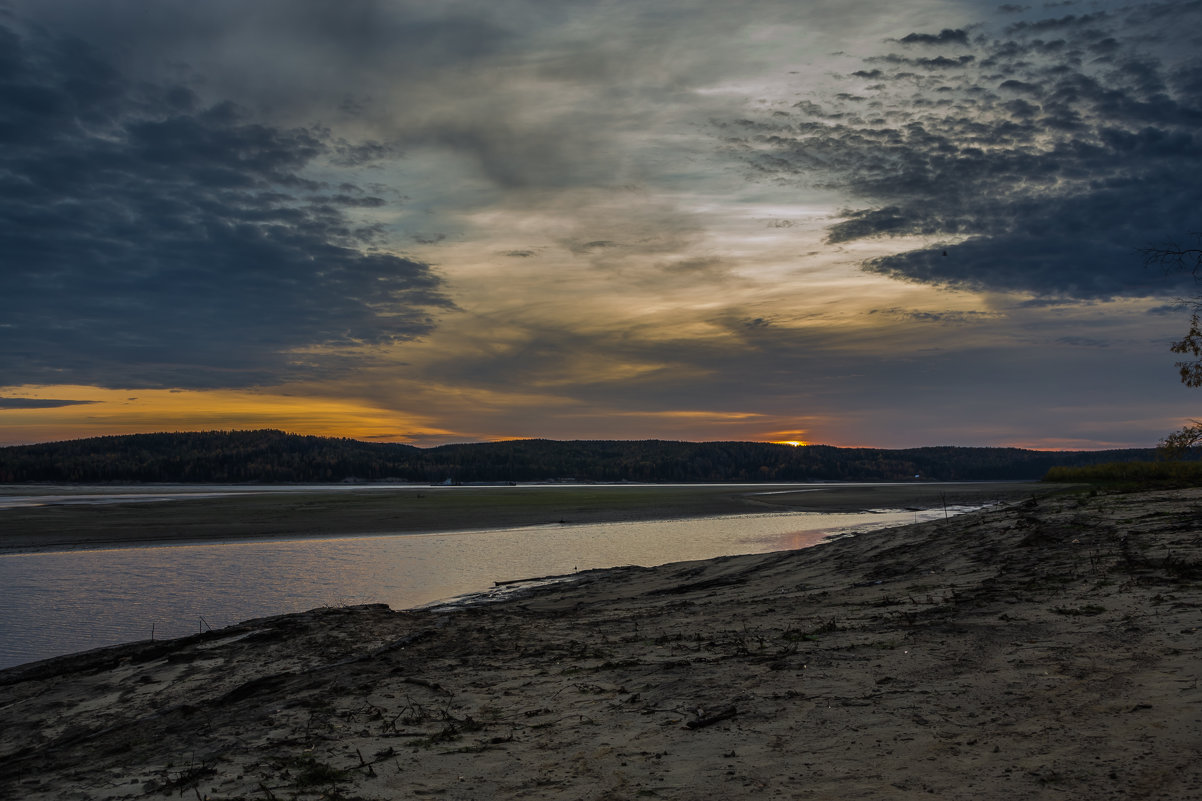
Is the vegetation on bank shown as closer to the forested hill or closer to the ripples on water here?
the ripples on water

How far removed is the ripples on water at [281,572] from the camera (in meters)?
17.5

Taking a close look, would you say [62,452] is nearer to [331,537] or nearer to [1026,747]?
[331,537]

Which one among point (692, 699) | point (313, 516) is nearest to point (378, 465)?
point (313, 516)

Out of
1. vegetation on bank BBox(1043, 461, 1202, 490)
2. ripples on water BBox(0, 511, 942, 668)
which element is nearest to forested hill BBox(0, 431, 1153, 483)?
vegetation on bank BBox(1043, 461, 1202, 490)

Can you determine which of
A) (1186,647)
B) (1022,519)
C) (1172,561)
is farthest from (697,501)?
(1186,647)

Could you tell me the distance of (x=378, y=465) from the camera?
17075 centimetres

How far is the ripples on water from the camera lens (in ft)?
57.3

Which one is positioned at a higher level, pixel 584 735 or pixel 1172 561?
pixel 1172 561

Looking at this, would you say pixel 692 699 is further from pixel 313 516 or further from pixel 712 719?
pixel 313 516

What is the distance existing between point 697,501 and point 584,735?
6437 centimetres

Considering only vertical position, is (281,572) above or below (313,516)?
above

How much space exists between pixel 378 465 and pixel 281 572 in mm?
150803

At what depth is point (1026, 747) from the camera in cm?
562

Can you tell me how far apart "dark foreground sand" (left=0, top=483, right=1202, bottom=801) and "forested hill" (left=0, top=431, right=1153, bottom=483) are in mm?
161911
